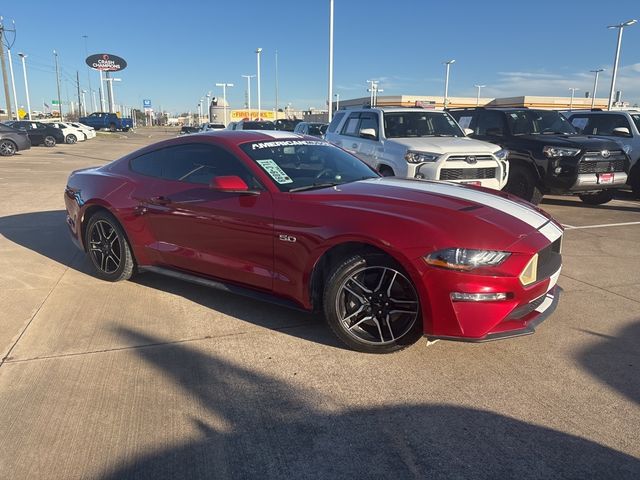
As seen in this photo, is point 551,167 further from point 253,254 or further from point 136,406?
point 136,406

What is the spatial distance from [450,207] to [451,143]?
5.06m

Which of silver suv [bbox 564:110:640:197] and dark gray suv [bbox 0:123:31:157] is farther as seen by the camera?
dark gray suv [bbox 0:123:31:157]

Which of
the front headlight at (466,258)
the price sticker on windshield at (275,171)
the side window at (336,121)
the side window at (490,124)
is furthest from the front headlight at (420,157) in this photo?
the front headlight at (466,258)

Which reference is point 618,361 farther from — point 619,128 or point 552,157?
point 619,128

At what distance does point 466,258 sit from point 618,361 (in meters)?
1.39

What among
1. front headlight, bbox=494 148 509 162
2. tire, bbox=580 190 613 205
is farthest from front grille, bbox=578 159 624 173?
front headlight, bbox=494 148 509 162

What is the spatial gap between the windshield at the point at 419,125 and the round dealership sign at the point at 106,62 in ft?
249

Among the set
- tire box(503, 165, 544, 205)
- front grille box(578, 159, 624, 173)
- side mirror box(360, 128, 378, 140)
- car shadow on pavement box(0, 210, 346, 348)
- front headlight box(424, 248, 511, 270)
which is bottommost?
car shadow on pavement box(0, 210, 346, 348)

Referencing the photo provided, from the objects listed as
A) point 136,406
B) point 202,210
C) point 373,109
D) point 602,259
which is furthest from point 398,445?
point 373,109

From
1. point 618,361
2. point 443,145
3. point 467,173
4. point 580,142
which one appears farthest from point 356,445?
point 580,142

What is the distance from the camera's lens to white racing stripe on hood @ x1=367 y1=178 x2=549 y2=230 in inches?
146

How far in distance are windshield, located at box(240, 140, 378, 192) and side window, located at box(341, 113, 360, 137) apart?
16.6ft

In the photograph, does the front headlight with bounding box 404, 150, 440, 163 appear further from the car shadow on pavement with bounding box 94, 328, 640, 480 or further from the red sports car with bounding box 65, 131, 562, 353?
the car shadow on pavement with bounding box 94, 328, 640, 480

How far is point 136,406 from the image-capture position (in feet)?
9.87
